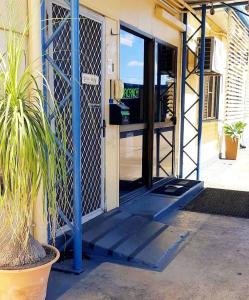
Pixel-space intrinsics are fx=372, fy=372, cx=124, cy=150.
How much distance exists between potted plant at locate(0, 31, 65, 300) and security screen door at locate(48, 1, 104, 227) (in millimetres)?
1031

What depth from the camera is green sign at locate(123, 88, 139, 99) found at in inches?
178

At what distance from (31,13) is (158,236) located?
2.28 metres

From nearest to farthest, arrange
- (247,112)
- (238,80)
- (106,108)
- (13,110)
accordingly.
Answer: (13,110) < (106,108) < (238,80) < (247,112)

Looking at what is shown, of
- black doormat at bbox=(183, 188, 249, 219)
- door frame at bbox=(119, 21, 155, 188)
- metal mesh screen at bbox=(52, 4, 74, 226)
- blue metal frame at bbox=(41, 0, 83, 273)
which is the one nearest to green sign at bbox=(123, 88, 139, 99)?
door frame at bbox=(119, 21, 155, 188)

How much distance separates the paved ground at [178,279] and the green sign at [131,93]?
75.8 inches

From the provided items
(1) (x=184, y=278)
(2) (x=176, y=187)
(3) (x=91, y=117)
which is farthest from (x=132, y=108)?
(1) (x=184, y=278)

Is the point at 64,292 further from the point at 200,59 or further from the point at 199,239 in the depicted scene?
the point at 200,59

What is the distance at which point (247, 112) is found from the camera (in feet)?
42.0

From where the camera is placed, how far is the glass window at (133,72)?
4.39 meters

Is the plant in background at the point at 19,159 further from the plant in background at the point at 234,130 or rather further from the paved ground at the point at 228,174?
the plant in background at the point at 234,130

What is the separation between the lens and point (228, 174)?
7188 mm

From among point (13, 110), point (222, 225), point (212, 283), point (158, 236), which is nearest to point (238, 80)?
point (222, 225)

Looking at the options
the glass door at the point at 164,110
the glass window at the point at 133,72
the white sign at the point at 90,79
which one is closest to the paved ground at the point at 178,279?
the white sign at the point at 90,79

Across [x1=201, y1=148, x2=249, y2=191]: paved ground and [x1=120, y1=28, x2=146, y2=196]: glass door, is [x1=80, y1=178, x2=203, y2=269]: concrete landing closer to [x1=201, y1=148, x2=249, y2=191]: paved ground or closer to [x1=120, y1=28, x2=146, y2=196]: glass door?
[x1=120, y1=28, x2=146, y2=196]: glass door
